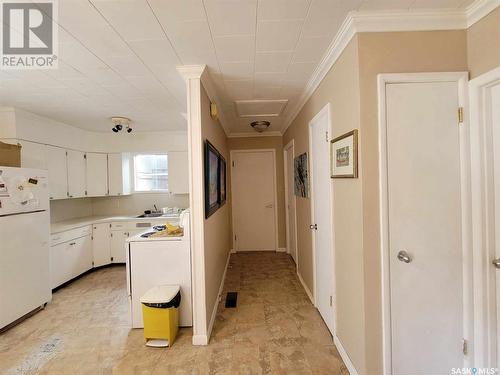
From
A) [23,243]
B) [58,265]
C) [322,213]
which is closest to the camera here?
[322,213]

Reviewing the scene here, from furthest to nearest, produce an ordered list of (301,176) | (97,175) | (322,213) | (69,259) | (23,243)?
(97,175) < (69,259) < (301,176) < (23,243) < (322,213)

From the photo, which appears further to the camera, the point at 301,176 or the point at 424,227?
the point at 301,176

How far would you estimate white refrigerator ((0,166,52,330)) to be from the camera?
2225 mm

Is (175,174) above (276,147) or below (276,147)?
below

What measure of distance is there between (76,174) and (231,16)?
3.73 m

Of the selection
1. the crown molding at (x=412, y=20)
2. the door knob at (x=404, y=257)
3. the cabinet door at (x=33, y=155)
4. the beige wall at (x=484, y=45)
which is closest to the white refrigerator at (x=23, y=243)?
the cabinet door at (x=33, y=155)

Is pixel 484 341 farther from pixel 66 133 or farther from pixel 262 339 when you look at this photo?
pixel 66 133

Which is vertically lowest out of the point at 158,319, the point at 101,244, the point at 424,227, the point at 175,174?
the point at 158,319

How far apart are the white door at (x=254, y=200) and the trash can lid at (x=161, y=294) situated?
2.44 meters

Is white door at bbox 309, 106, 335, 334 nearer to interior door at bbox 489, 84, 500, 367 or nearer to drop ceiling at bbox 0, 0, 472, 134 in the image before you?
drop ceiling at bbox 0, 0, 472, 134

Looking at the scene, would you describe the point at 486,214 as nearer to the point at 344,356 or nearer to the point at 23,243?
the point at 344,356

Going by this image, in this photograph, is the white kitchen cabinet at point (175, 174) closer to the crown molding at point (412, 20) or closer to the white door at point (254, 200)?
the white door at point (254, 200)

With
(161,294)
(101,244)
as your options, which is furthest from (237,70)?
(101,244)

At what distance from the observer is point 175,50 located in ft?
5.48
